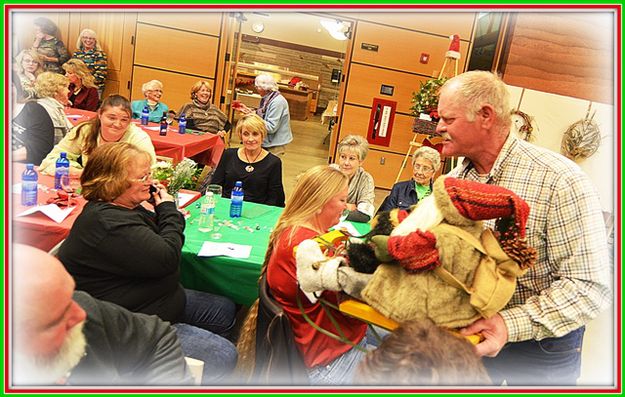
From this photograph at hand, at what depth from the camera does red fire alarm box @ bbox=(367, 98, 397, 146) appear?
23.7ft

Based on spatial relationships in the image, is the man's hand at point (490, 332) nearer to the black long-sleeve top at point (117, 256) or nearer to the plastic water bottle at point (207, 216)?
the black long-sleeve top at point (117, 256)

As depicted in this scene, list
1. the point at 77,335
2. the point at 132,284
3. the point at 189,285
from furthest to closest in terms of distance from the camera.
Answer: the point at 189,285
the point at 132,284
the point at 77,335

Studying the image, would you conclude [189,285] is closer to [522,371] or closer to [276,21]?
[522,371]

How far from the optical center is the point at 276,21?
13008 mm

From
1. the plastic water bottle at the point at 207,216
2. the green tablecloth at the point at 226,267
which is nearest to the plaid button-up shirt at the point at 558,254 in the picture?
the green tablecloth at the point at 226,267

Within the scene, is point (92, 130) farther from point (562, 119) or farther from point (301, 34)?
point (301, 34)

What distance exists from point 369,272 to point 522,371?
2.24 ft

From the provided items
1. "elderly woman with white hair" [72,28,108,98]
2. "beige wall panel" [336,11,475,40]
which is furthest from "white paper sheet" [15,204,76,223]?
"elderly woman with white hair" [72,28,108,98]

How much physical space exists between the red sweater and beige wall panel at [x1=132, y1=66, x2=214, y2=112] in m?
6.36

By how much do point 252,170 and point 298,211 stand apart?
182cm

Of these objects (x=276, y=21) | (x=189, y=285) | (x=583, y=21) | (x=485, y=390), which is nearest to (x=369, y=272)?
(x=485, y=390)

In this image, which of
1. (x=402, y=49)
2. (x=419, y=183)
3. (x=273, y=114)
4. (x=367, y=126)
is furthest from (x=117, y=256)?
(x=402, y=49)

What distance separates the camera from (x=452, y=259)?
113cm

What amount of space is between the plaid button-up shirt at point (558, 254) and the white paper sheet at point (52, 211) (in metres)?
2.19
